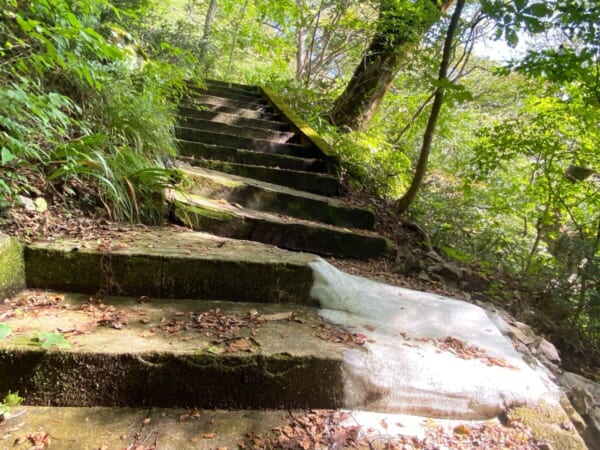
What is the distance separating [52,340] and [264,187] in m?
2.10

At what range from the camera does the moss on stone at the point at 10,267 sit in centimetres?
148

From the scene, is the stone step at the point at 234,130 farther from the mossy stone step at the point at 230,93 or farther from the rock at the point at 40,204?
the rock at the point at 40,204

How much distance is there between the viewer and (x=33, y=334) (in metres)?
1.29

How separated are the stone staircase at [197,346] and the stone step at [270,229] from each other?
33 mm

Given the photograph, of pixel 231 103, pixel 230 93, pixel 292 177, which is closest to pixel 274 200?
pixel 292 177

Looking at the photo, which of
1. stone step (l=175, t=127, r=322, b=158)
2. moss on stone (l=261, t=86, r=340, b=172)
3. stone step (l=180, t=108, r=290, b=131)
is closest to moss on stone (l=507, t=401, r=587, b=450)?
moss on stone (l=261, t=86, r=340, b=172)

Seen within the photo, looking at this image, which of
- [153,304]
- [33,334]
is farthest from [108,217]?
[33,334]

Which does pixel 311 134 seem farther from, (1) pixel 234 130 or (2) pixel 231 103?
(2) pixel 231 103

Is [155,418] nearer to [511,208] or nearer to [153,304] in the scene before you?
[153,304]

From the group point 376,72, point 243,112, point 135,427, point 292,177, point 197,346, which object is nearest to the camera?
point 135,427

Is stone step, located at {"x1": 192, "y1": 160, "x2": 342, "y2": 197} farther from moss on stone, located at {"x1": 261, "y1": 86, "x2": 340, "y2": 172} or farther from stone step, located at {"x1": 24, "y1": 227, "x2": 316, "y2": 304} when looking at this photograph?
stone step, located at {"x1": 24, "y1": 227, "x2": 316, "y2": 304}

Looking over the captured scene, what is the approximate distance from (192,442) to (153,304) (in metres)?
0.72

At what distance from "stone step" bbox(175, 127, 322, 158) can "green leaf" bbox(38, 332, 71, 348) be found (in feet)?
9.77

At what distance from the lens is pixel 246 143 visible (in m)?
4.08
